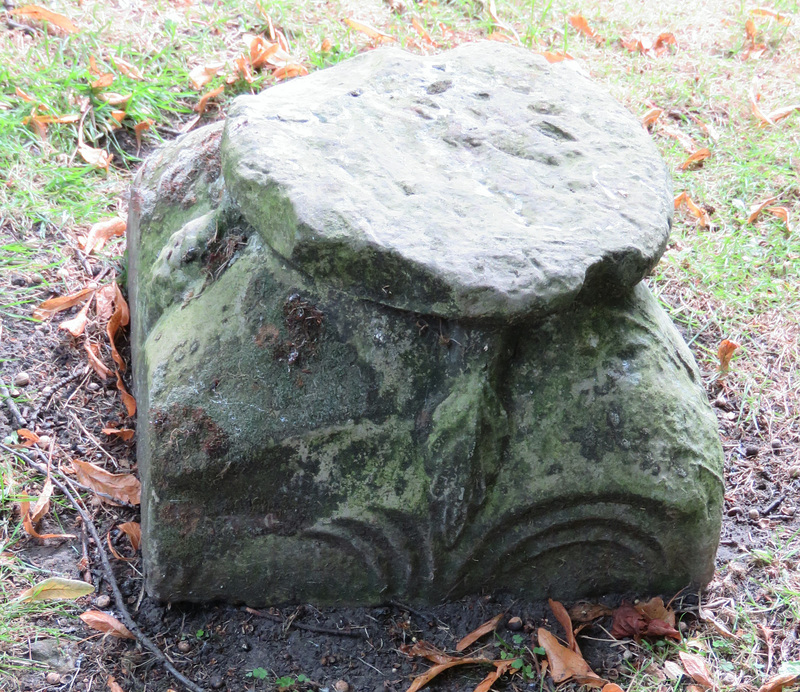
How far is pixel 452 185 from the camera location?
1772 millimetres

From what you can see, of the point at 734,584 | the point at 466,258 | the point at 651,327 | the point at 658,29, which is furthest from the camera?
the point at 658,29

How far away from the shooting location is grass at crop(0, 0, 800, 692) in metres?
1.97

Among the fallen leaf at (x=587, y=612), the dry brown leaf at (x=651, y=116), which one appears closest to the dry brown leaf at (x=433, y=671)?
the fallen leaf at (x=587, y=612)

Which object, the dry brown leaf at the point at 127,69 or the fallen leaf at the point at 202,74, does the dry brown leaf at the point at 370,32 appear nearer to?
the fallen leaf at the point at 202,74

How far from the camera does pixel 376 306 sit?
65.1 inches

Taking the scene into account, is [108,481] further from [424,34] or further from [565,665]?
[424,34]

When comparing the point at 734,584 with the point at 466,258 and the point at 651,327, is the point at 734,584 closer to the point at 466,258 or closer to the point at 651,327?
the point at 651,327

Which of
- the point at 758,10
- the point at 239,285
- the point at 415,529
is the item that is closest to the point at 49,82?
the point at 239,285

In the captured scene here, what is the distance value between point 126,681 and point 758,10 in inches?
175

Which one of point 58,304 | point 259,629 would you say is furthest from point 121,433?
point 259,629

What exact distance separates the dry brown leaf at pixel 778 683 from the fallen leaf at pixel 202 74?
2.99m

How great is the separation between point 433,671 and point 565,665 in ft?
0.94

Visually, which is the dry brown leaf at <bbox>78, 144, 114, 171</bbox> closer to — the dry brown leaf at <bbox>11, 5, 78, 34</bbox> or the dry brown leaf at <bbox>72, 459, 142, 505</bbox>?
the dry brown leaf at <bbox>11, 5, 78, 34</bbox>

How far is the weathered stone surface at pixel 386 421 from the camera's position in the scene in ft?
5.41
